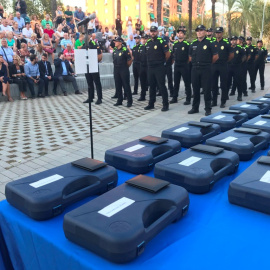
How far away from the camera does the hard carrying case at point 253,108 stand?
2.88m

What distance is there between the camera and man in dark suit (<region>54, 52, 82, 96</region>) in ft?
34.7

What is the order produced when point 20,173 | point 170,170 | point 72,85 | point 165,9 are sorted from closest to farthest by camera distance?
point 170,170, point 20,173, point 72,85, point 165,9

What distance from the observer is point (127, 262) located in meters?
0.98

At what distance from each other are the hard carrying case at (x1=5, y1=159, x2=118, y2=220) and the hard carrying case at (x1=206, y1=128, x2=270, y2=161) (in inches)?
→ 31.1

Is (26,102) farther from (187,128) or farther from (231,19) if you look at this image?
(231,19)

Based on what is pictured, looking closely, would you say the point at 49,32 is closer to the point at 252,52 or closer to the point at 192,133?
the point at 252,52

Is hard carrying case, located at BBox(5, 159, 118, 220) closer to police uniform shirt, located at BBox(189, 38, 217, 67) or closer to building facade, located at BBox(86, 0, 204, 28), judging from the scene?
police uniform shirt, located at BBox(189, 38, 217, 67)

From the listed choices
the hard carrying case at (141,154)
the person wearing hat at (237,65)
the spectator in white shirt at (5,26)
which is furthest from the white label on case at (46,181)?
the spectator in white shirt at (5,26)

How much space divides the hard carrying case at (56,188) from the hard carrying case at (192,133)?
2.52 feet

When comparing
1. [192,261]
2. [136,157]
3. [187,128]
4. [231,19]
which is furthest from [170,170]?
[231,19]

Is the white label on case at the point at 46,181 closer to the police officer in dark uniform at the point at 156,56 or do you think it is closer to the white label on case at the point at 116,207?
the white label on case at the point at 116,207

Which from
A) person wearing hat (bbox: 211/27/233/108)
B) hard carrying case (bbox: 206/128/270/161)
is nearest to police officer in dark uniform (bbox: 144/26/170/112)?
person wearing hat (bbox: 211/27/233/108)

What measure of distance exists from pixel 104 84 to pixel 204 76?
6.62 metres

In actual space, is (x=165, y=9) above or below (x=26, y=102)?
above
